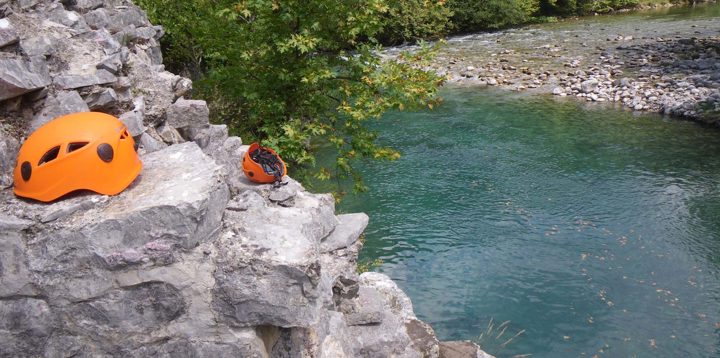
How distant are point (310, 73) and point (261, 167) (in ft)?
15.7

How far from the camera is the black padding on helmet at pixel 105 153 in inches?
184

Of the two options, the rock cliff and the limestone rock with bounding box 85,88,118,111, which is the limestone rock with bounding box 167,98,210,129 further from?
the rock cliff

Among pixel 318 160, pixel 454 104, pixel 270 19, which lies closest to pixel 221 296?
pixel 270 19

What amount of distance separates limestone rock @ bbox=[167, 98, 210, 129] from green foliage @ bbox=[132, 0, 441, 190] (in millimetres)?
2675

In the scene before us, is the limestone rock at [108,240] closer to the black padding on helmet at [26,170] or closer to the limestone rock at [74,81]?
the black padding on helmet at [26,170]

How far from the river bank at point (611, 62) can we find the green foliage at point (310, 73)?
8.37 m

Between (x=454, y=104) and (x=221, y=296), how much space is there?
21.7 meters

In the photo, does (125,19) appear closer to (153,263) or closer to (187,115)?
(187,115)

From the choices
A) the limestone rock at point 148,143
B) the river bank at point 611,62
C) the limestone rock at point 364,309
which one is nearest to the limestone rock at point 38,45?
the limestone rock at point 148,143

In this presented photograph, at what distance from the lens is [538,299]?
37.6 feet

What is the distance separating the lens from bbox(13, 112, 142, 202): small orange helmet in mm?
4570

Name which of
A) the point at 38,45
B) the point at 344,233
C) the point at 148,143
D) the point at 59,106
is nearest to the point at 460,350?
the point at 344,233

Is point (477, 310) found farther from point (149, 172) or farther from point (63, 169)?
point (63, 169)

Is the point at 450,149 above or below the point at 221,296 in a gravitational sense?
below
